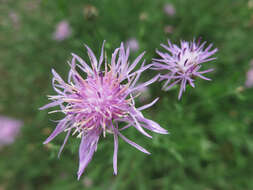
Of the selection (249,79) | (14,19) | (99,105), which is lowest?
(99,105)

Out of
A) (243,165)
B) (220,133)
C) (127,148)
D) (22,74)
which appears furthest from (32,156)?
(243,165)

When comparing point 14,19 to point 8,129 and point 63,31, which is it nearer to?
point 63,31

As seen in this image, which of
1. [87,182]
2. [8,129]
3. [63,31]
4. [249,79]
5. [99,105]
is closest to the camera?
[99,105]

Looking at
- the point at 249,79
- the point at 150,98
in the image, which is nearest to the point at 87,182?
the point at 150,98

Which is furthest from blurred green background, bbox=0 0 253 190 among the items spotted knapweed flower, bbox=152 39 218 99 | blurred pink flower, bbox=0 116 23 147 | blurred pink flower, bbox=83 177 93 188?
spotted knapweed flower, bbox=152 39 218 99

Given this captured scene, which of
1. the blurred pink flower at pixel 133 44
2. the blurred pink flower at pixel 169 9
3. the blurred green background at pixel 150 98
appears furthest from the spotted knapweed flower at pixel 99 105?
the blurred pink flower at pixel 169 9

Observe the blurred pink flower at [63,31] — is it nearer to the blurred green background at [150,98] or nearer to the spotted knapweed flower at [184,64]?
the blurred green background at [150,98]

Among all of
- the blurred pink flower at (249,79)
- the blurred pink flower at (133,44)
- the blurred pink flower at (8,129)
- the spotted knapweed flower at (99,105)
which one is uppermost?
the blurred pink flower at (133,44)
